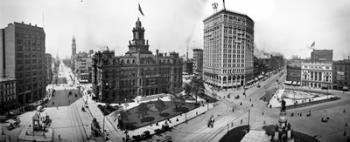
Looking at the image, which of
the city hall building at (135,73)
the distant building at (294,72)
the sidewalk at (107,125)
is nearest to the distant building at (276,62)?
the distant building at (294,72)

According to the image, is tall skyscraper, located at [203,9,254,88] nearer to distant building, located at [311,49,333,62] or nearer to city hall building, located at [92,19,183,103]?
city hall building, located at [92,19,183,103]

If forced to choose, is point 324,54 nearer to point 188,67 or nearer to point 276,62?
point 188,67

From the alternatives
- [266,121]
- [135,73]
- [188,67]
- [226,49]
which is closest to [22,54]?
[135,73]

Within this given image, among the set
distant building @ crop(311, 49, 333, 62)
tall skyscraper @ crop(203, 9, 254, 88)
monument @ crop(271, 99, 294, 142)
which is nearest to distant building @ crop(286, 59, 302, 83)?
tall skyscraper @ crop(203, 9, 254, 88)

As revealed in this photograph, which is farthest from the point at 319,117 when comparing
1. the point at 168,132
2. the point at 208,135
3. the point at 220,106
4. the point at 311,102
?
the point at 168,132

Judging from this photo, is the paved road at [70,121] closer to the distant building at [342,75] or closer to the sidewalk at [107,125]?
the sidewalk at [107,125]

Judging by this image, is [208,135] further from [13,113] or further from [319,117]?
[13,113]
